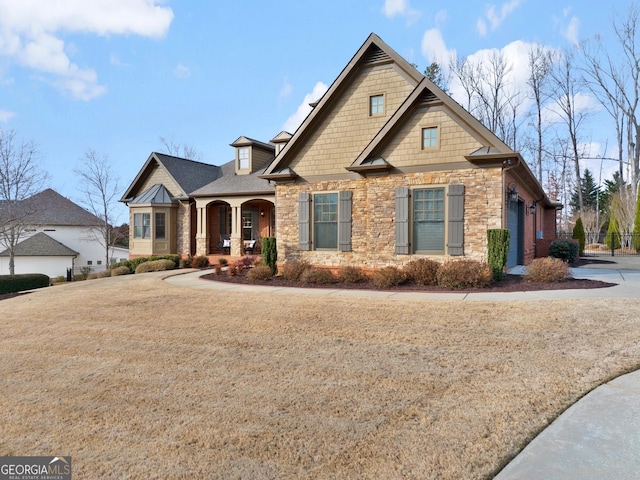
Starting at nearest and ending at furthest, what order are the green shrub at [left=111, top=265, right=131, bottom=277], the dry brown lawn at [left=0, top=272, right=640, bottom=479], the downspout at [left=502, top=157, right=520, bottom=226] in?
the dry brown lawn at [left=0, top=272, right=640, bottom=479]
the downspout at [left=502, top=157, right=520, bottom=226]
the green shrub at [left=111, top=265, right=131, bottom=277]

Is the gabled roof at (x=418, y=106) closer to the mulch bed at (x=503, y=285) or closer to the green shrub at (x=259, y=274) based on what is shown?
the mulch bed at (x=503, y=285)

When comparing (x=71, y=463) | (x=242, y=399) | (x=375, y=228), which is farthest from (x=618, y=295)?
(x=71, y=463)

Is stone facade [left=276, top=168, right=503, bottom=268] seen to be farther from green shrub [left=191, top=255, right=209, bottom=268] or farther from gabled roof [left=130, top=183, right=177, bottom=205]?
gabled roof [left=130, top=183, right=177, bottom=205]

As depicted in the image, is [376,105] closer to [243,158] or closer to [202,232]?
[243,158]

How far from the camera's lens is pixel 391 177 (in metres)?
12.7

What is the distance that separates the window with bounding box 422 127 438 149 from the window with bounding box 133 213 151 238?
54.6 feet

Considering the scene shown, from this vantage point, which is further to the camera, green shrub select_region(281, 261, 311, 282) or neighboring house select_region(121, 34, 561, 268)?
green shrub select_region(281, 261, 311, 282)

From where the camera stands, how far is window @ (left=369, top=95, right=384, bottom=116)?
13547 mm

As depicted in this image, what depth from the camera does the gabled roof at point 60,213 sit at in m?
32.6

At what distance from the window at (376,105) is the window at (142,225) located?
48.9 ft

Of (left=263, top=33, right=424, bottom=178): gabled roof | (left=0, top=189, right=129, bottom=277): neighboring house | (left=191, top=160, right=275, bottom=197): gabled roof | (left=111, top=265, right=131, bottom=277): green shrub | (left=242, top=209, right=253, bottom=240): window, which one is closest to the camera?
(left=263, top=33, right=424, bottom=178): gabled roof

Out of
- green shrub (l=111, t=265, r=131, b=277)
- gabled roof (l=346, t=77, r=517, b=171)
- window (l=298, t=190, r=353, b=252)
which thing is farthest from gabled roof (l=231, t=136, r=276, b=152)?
gabled roof (l=346, t=77, r=517, b=171)

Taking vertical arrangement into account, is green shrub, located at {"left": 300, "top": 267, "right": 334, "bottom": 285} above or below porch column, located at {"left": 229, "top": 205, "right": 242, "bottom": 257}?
below

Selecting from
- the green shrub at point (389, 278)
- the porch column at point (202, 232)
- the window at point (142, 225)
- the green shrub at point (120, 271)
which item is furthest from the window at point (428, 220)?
the window at point (142, 225)
